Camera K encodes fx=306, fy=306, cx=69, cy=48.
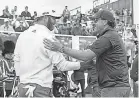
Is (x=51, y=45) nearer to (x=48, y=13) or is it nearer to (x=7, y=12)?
(x=48, y=13)

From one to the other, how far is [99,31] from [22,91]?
3.56 feet

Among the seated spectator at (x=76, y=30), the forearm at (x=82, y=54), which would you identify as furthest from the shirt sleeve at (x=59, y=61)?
the seated spectator at (x=76, y=30)

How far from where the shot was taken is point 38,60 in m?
3.25

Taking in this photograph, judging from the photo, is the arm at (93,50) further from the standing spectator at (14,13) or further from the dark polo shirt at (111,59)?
the standing spectator at (14,13)

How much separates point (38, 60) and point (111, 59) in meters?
0.79

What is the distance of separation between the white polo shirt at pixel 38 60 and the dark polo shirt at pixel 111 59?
0.39 metres

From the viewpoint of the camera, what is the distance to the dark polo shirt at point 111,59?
3.29m

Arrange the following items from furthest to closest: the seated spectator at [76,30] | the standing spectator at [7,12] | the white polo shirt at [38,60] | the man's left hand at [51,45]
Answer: the standing spectator at [7,12] → the seated spectator at [76,30] → the white polo shirt at [38,60] → the man's left hand at [51,45]

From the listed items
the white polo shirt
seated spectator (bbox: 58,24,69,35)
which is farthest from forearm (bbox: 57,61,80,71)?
seated spectator (bbox: 58,24,69,35)

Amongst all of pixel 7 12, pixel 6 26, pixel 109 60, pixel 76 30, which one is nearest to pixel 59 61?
pixel 109 60

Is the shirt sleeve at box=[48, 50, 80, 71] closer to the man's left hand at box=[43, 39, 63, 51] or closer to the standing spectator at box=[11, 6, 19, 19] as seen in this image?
the man's left hand at box=[43, 39, 63, 51]

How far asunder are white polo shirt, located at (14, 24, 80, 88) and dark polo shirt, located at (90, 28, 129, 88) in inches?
15.2

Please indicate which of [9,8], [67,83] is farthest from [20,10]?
[67,83]

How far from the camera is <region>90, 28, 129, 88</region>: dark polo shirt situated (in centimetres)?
329
